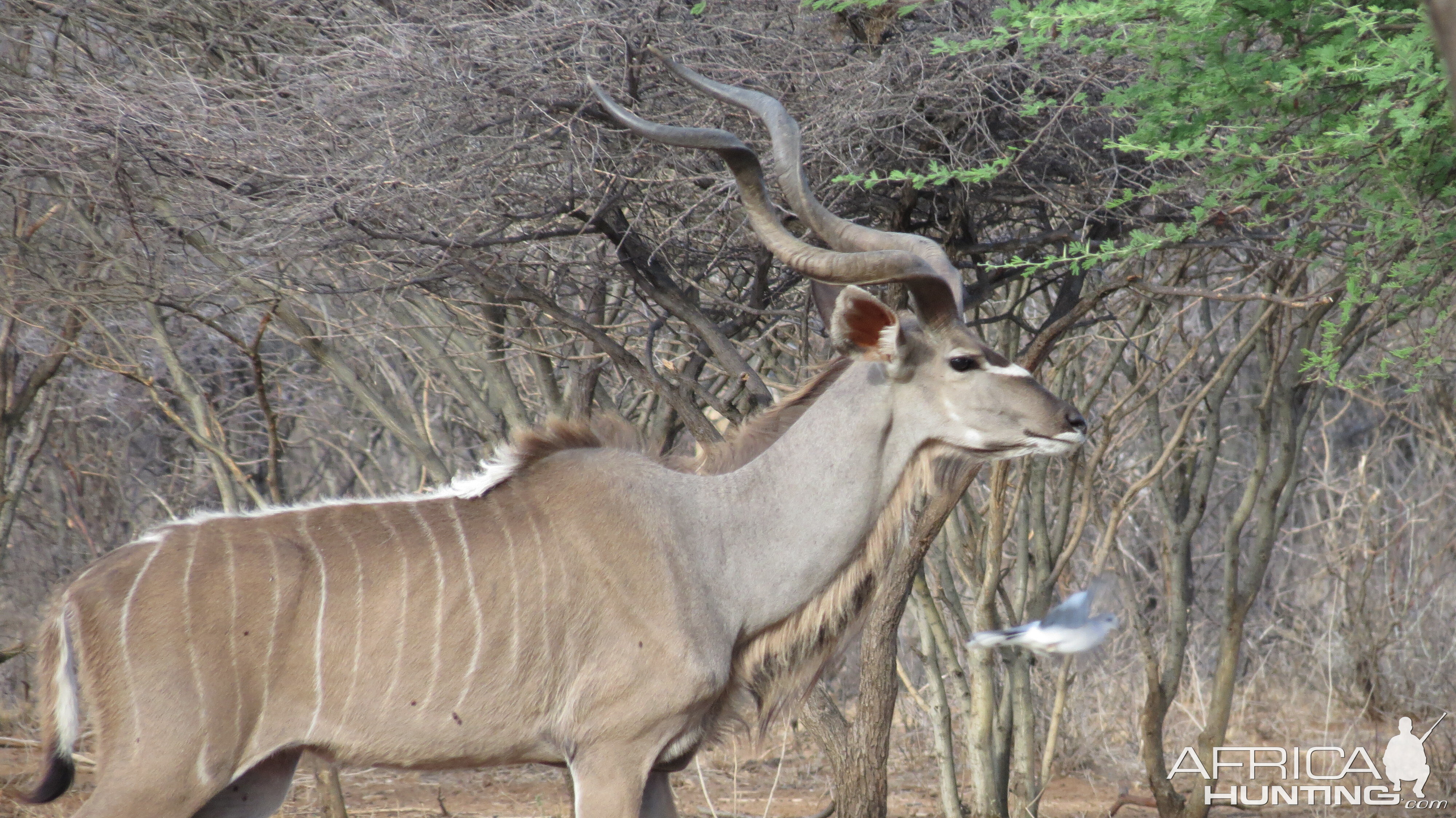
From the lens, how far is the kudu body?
2.57 metres

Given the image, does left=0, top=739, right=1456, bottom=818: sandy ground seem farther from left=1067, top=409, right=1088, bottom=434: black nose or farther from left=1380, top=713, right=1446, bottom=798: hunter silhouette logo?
left=1067, top=409, right=1088, bottom=434: black nose

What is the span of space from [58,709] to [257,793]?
1.37 ft

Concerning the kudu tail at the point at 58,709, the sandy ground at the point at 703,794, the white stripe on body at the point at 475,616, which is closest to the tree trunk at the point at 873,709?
the white stripe on body at the point at 475,616

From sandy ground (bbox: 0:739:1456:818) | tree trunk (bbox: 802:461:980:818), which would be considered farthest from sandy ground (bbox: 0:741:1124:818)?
tree trunk (bbox: 802:461:980:818)

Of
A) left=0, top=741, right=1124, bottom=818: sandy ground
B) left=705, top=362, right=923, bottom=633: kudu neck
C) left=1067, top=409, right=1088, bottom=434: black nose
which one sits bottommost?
left=0, top=741, right=1124, bottom=818: sandy ground

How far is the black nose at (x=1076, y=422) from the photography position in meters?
2.72

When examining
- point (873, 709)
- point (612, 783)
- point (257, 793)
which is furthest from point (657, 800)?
point (257, 793)

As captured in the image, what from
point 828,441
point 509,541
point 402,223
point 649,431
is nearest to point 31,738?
point 649,431

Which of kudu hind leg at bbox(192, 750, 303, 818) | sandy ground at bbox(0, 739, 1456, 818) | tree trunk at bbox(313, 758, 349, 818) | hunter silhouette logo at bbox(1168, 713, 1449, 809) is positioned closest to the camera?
kudu hind leg at bbox(192, 750, 303, 818)

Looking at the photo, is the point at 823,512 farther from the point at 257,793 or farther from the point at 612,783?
the point at 257,793

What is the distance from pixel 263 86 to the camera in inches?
146

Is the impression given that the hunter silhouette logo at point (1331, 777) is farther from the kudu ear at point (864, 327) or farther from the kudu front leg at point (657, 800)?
the kudu ear at point (864, 327)

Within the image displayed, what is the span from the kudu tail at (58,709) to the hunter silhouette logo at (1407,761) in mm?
3992

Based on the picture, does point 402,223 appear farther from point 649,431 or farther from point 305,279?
point 649,431
